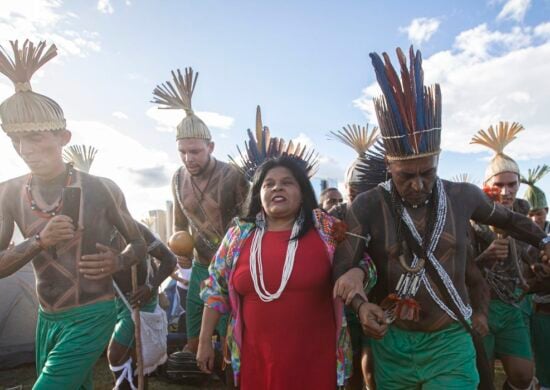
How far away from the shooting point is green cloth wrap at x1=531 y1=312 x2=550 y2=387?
16.3 ft

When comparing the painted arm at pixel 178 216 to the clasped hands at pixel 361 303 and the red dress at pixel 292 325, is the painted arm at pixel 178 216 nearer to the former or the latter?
the red dress at pixel 292 325

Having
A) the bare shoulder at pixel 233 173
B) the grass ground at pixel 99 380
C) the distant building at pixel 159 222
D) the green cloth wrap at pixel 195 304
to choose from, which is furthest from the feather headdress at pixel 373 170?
the distant building at pixel 159 222

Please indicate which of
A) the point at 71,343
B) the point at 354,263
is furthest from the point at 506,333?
the point at 71,343

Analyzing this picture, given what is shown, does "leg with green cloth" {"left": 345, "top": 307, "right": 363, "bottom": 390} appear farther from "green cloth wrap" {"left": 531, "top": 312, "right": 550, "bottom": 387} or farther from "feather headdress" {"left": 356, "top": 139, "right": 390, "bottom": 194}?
"green cloth wrap" {"left": 531, "top": 312, "right": 550, "bottom": 387}

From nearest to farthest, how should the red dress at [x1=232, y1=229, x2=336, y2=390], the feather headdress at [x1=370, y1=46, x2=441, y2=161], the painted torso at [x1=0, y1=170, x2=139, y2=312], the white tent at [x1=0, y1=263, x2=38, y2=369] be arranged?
1. the red dress at [x1=232, y1=229, x2=336, y2=390]
2. the feather headdress at [x1=370, y1=46, x2=441, y2=161]
3. the painted torso at [x1=0, y1=170, x2=139, y2=312]
4. the white tent at [x1=0, y1=263, x2=38, y2=369]

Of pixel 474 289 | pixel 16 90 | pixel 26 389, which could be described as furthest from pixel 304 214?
pixel 26 389

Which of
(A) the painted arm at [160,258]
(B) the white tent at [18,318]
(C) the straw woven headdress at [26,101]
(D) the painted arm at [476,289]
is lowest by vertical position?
(B) the white tent at [18,318]

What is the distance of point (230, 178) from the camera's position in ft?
15.3

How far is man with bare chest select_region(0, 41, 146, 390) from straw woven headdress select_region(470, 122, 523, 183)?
3641mm

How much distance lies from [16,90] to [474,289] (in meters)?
3.56

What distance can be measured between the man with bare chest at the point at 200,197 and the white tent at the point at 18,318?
4453mm

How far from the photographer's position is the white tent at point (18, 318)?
25.0ft

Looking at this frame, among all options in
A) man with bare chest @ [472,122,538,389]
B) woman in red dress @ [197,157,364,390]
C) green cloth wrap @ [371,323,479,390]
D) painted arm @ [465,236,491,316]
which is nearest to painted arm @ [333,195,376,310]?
woman in red dress @ [197,157,364,390]

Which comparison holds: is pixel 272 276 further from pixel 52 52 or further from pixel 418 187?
pixel 52 52
